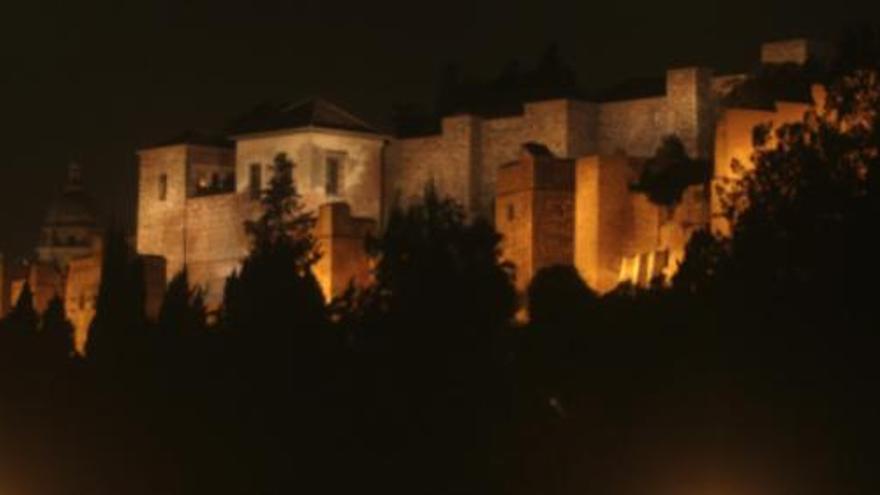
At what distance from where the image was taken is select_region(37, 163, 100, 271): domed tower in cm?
8688

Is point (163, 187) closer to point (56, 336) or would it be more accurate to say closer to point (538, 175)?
point (538, 175)

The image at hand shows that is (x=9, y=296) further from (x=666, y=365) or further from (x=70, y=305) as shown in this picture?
(x=666, y=365)

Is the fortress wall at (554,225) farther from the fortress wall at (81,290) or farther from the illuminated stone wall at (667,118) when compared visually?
the fortress wall at (81,290)

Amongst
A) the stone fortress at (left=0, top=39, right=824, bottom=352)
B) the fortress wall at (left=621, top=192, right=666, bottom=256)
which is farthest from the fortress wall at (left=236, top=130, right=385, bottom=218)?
the fortress wall at (left=621, top=192, right=666, bottom=256)

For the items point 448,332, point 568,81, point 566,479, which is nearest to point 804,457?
point 566,479

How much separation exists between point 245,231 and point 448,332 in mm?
36623

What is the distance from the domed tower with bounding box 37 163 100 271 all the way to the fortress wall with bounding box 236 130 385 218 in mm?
12657

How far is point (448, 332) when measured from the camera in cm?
3766

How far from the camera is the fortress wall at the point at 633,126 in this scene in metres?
66.4

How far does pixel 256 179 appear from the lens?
75.5m

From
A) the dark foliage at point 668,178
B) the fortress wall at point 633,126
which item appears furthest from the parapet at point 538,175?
the fortress wall at point 633,126

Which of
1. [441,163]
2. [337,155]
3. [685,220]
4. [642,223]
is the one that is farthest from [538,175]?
[337,155]

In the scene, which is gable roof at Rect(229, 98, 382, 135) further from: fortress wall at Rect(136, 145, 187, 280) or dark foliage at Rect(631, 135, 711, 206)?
dark foliage at Rect(631, 135, 711, 206)

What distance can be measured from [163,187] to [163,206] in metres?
0.66
